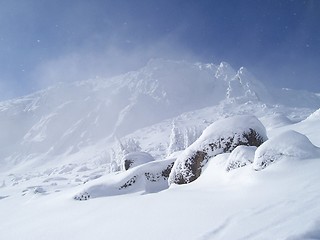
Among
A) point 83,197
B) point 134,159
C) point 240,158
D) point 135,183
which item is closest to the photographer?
point 240,158

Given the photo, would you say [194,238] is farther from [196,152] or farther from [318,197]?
[196,152]

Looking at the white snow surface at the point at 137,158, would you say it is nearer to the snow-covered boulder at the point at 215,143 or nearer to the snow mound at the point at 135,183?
the snow mound at the point at 135,183

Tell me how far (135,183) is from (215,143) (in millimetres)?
4604

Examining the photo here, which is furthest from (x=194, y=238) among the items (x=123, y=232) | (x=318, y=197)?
(x=318, y=197)

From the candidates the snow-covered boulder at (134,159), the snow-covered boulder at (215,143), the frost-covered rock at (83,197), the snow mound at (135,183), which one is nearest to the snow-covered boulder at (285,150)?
the snow-covered boulder at (215,143)

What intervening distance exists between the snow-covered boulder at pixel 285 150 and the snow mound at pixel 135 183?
727cm

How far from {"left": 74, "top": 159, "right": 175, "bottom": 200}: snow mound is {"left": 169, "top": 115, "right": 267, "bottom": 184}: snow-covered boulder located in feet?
5.36

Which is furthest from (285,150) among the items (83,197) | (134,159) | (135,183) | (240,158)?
(134,159)

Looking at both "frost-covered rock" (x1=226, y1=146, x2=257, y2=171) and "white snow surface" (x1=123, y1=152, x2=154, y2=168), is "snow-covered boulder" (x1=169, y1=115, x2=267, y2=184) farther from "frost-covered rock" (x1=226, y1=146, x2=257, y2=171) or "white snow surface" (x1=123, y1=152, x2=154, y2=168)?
"white snow surface" (x1=123, y1=152, x2=154, y2=168)

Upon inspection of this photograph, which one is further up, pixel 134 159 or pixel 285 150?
pixel 134 159

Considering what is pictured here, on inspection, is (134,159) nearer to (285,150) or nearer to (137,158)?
(137,158)

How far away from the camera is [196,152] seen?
529 inches

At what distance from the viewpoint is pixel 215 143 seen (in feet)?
43.9

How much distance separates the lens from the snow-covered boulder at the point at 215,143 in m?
13.2
